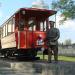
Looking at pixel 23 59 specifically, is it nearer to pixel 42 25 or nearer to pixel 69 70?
pixel 42 25

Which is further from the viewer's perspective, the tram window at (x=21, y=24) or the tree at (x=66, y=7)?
the tree at (x=66, y=7)

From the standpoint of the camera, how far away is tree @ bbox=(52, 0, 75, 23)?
5516cm

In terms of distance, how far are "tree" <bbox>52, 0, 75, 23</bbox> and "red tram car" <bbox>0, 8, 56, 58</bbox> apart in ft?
95.7

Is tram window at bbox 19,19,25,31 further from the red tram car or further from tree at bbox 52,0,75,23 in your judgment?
tree at bbox 52,0,75,23

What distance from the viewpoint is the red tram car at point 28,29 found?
24594 millimetres

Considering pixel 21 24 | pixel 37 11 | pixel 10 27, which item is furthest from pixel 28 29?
pixel 10 27

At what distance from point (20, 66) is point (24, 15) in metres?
5.79

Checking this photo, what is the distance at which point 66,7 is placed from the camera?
56.3 metres

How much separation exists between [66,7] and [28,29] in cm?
3200

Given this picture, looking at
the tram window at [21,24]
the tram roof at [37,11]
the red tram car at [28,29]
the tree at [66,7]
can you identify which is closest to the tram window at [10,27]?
the red tram car at [28,29]

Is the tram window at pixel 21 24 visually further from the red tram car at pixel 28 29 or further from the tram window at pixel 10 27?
the tram window at pixel 10 27

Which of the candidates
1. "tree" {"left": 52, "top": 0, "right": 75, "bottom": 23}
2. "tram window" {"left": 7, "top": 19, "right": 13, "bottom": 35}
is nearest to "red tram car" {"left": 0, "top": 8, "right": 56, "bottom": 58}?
"tram window" {"left": 7, "top": 19, "right": 13, "bottom": 35}

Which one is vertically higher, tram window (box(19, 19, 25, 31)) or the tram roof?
the tram roof

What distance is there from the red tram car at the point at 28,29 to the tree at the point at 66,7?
2918 cm
